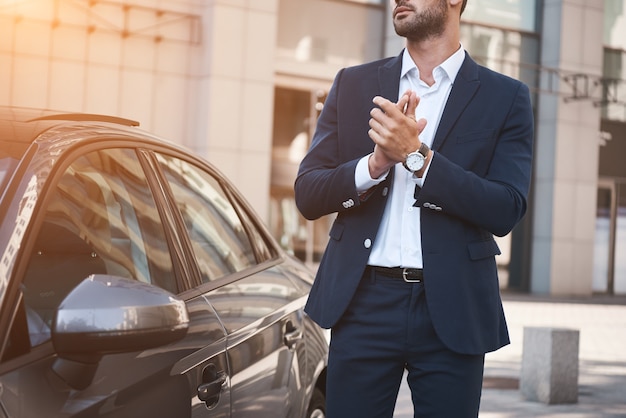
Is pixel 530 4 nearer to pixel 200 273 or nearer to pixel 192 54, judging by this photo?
pixel 192 54

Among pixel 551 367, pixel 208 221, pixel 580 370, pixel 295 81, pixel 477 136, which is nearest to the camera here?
pixel 477 136

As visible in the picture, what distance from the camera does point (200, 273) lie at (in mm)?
3062

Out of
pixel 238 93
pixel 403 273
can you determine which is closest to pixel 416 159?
pixel 403 273

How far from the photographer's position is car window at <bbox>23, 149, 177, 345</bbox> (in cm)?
226

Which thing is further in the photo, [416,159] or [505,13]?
[505,13]

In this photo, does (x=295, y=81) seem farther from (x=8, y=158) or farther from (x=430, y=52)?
(x=8, y=158)

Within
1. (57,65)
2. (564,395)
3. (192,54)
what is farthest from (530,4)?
(564,395)

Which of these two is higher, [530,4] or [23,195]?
[530,4]

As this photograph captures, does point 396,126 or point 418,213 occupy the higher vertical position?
point 396,126

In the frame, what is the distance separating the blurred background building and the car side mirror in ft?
47.2

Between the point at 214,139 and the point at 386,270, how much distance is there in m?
15.2

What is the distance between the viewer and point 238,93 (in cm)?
1823

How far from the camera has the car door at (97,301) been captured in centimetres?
201

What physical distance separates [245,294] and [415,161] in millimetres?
833
